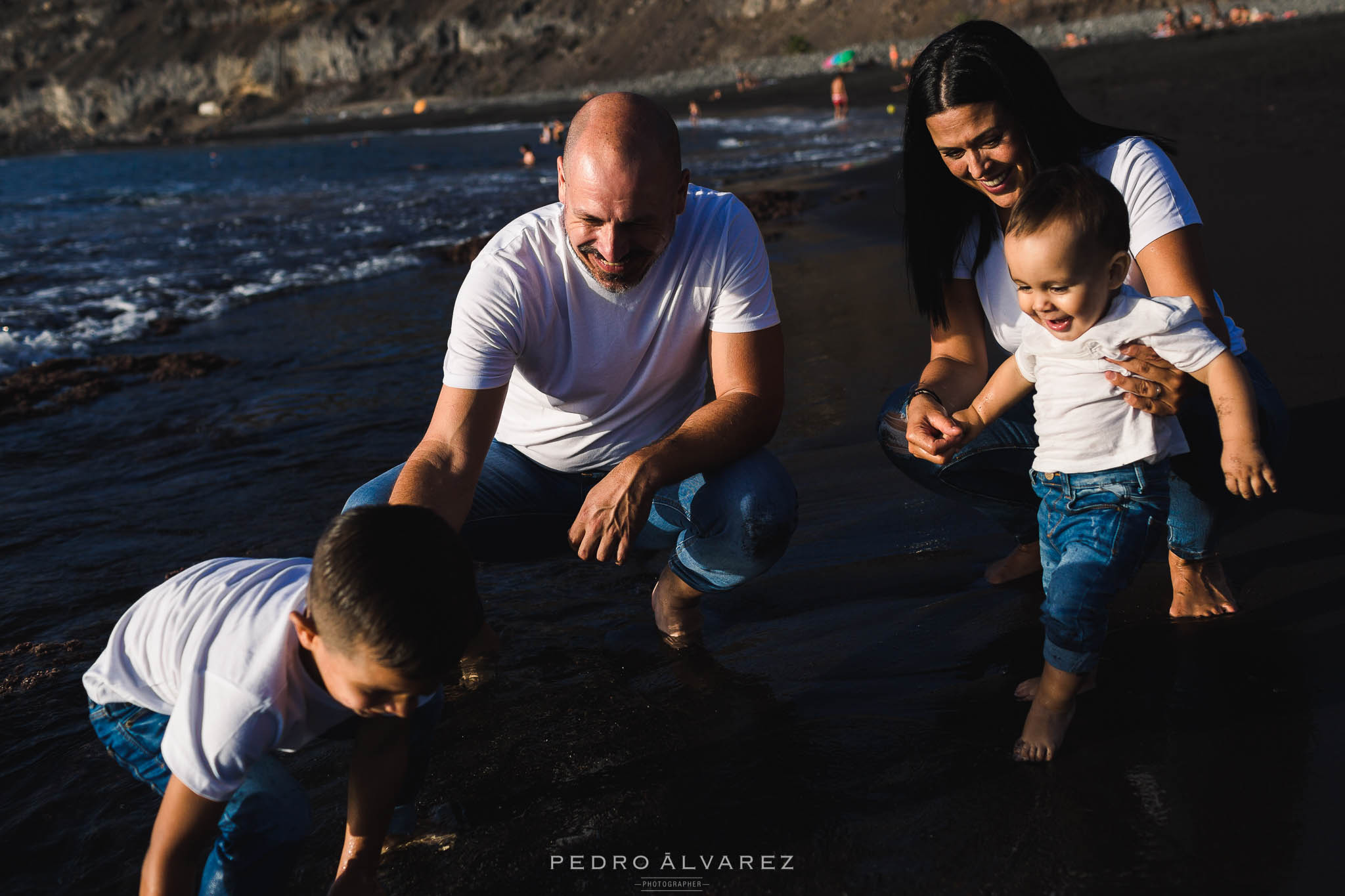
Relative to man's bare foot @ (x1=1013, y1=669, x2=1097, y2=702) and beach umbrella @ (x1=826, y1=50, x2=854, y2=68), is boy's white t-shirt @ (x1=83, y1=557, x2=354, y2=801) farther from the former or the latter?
beach umbrella @ (x1=826, y1=50, x2=854, y2=68)

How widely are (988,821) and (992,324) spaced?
167cm

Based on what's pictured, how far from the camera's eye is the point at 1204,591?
9.09ft

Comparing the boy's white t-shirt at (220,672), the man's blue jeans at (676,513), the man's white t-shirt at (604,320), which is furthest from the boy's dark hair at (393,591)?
the man's white t-shirt at (604,320)

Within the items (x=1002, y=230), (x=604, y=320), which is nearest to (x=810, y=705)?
(x=604, y=320)

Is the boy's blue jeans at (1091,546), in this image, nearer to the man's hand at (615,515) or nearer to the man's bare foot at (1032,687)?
the man's bare foot at (1032,687)

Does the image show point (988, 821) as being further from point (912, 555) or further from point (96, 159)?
point (96, 159)

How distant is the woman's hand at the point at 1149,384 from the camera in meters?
2.43

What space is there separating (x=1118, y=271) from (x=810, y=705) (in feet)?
4.40

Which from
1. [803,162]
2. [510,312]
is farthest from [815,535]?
[803,162]

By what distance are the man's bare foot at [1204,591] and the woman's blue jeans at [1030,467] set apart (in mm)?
31

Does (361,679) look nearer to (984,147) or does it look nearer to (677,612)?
(677,612)

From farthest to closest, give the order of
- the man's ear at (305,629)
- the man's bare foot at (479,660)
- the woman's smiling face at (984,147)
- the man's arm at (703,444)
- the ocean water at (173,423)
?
the man's bare foot at (479,660) < the woman's smiling face at (984,147) < the ocean water at (173,423) < the man's arm at (703,444) < the man's ear at (305,629)

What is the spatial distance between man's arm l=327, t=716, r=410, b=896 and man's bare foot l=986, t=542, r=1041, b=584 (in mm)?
1915

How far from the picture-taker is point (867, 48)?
4872cm
